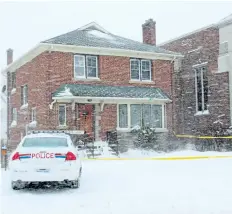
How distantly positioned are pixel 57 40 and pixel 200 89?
979cm

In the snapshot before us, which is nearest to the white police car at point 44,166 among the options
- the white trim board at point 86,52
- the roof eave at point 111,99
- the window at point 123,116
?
the roof eave at point 111,99

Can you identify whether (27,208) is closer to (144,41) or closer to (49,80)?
(49,80)

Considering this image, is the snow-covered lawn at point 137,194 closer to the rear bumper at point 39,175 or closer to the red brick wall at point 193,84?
the rear bumper at point 39,175

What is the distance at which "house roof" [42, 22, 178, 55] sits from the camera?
86.1 feet

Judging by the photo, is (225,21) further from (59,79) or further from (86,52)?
(59,79)

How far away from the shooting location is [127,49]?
2734 centimetres

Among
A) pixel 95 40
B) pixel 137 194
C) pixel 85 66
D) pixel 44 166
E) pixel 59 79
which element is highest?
pixel 95 40

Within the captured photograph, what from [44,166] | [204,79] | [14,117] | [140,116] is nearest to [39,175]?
[44,166]

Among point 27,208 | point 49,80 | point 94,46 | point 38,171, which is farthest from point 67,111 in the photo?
point 27,208

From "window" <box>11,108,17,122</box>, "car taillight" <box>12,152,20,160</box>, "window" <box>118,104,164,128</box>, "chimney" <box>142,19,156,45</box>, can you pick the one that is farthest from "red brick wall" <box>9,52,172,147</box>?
"car taillight" <box>12,152,20,160</box>

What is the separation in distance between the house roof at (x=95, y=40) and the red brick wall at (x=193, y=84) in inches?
79.0

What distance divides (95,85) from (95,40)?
9.64 ft

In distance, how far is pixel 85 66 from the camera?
26.6 meters

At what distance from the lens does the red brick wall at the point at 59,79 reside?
25.6m
